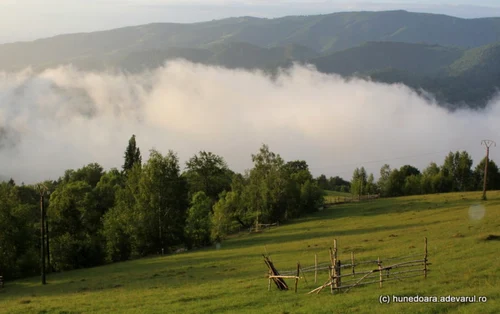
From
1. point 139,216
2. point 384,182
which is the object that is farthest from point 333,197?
point 139,216

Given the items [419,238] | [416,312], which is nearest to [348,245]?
[419,238]

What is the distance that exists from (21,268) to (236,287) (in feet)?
140

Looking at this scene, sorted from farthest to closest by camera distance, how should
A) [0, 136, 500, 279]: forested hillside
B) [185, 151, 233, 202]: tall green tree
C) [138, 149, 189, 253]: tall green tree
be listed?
[185, 151, 233, 202]: tall green tree
[138, 149, 189, 253]: tall green tree
[0, 136, 500, 279]: forested hillside

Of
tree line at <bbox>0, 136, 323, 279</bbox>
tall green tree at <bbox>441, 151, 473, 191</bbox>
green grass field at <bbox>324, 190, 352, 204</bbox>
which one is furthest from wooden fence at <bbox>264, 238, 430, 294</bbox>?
tall green tree at <bbox>441, 151, 473, 191</bbox>

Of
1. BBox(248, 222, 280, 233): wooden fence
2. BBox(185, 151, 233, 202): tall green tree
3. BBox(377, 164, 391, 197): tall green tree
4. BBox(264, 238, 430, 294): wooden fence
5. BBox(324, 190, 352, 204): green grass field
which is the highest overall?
BBox(185, 151, 233, 202): tall green tree

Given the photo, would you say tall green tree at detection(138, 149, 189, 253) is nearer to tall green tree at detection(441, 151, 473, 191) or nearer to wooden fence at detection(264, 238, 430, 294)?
wooden fence at detection(264, 238, 430, 294)

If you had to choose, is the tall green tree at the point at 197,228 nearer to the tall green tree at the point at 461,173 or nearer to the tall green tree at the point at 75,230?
the tall green tree at the point at 75,230

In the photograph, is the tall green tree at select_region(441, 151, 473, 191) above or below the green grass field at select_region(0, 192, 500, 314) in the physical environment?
above

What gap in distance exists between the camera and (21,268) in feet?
220

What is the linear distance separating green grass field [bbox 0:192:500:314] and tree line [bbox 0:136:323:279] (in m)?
8.63

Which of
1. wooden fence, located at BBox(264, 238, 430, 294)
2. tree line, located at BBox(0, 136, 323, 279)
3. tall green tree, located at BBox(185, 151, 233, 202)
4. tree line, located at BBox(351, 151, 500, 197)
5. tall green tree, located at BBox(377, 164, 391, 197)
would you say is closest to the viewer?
wooden fence, located at BBox(264, 238, 430, 294)

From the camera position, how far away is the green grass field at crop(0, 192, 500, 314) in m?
28.5

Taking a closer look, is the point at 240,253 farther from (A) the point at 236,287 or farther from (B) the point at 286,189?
(B) the point at 286,189

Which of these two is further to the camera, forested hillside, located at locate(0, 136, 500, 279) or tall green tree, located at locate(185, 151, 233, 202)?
tall green tree, located at locate(185, 151, 233, 202)
